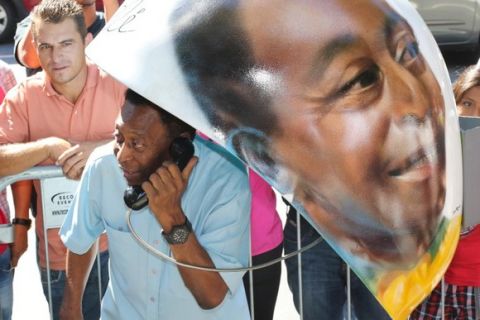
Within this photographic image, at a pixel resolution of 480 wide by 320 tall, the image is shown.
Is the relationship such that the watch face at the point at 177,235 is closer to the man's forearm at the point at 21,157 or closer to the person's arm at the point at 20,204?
the man's forearm at the point at 21,157

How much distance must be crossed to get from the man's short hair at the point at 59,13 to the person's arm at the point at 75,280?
123 centimetres

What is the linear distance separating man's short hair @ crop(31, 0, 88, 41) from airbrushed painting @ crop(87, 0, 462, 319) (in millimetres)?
2172

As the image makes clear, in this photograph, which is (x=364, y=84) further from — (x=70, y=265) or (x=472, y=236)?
(x=472, y=236)

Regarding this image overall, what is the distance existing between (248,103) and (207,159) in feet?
3.05

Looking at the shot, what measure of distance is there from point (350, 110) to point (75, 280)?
5.05ft

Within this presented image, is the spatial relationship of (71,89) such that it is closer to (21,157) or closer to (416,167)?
(21,157)

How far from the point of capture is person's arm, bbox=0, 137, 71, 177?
343 cm

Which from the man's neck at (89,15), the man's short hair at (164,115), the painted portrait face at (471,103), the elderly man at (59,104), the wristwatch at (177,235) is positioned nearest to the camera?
the man's short hair at (164,115)

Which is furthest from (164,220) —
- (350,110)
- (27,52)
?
(27,52)

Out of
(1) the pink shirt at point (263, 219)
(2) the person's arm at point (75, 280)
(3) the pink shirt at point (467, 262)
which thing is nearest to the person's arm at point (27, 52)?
(1) the pink shirt at point (263, 219)

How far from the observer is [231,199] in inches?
102

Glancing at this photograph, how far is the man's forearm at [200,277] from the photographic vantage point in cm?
248

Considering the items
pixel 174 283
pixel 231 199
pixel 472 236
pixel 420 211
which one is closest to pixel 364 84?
pixel 420 211

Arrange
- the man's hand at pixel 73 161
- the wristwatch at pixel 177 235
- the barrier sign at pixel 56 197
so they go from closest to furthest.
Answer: the wristwatch at pixel 177 235, the man's hand at pixel 73 161, the barrier sign at pixel 56 197
